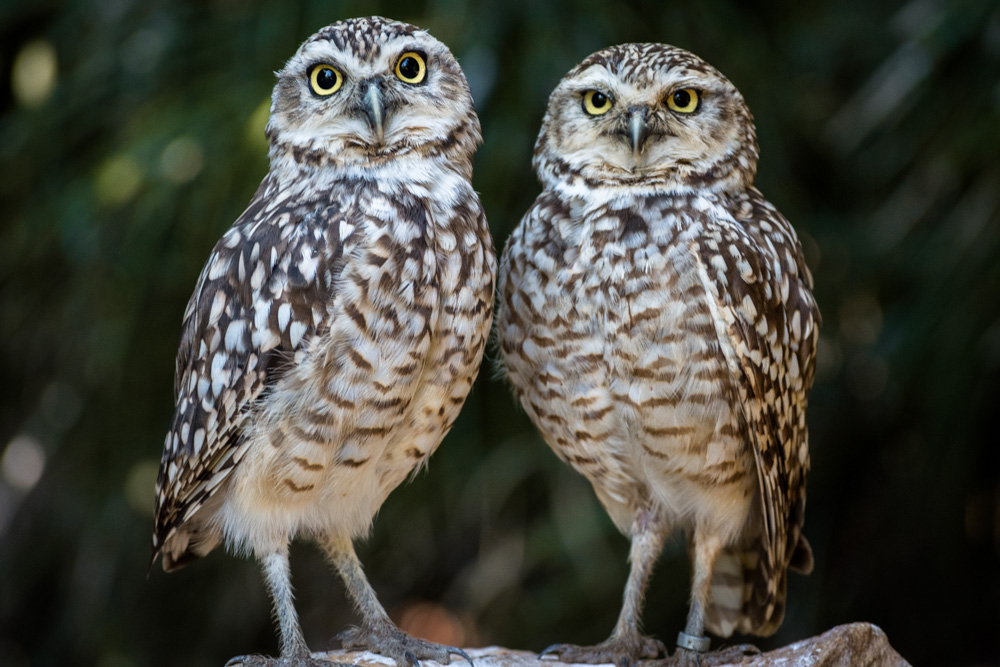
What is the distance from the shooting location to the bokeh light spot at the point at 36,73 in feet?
10.1

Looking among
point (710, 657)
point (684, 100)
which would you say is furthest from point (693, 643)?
point (684, 100)

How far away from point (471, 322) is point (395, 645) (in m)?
0.65

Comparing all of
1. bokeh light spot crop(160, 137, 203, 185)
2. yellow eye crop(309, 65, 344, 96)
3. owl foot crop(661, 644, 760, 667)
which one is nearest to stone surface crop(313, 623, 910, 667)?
owl foot crop(661, 644, 760, 667)

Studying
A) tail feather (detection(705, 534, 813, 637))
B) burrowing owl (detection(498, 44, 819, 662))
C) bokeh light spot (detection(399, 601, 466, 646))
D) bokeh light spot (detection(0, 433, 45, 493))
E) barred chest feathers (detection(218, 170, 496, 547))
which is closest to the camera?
barred chest feathers (detection(218, 170, 496, 547))

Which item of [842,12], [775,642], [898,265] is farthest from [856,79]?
[775,642]

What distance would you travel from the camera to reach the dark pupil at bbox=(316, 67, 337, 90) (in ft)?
5.82

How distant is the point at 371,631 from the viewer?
1961 millimetres

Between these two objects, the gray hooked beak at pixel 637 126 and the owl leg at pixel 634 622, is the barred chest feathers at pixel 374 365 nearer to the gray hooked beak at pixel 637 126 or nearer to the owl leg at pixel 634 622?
the gray hooked beak at pixel 637 126

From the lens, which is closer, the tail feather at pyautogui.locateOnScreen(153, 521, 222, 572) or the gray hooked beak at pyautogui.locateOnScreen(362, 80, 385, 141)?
the gray hooked beak at pyautogui.locateOnScreen(362, 80, 385, 141)

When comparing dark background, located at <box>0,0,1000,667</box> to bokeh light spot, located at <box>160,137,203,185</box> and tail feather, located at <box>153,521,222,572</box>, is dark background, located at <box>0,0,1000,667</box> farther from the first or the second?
tail feather, located at <box>153,521,222,572</box>

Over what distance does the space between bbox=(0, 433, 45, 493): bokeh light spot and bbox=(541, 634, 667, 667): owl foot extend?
204cm

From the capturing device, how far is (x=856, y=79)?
3.41 m

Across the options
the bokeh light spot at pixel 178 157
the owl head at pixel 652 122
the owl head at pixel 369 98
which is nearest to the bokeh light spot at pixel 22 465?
the bokeh light spot at pixel 178 157

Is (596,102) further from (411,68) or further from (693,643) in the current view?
(693,643)
